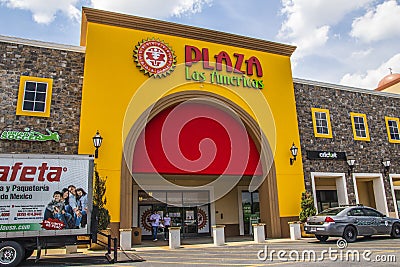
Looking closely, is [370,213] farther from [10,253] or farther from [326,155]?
[10,253]

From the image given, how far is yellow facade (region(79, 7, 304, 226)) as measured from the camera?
1298cm

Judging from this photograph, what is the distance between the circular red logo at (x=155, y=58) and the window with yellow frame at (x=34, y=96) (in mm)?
3690

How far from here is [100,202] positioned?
11547 mm

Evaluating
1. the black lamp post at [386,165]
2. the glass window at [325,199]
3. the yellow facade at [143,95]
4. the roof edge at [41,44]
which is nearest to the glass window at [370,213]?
the yellow facade at [143,95]

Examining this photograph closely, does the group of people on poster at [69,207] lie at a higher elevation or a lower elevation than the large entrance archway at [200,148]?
lower

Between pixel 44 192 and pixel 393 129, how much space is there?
1886 cm

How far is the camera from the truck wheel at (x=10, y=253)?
805 centimetres

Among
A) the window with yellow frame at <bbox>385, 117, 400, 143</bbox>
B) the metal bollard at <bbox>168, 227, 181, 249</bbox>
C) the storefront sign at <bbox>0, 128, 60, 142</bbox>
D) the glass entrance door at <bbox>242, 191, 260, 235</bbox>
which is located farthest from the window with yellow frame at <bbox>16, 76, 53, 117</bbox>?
the window with yellow frame at <bbox>385, 117, 400, 143</bbox>

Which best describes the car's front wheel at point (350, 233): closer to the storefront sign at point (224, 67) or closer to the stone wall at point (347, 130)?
the stone wall at point (347, 130)

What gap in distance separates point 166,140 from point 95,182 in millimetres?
3673

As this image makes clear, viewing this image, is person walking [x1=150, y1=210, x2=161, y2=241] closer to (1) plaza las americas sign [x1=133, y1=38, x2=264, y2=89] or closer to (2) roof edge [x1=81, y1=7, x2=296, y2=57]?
(1) plaza las americas sign [x1=133, y1=38, x2=264, y2=89]

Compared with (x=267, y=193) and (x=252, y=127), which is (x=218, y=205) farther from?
(x=252, y=127)

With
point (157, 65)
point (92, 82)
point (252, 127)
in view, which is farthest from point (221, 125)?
point (92, 82)

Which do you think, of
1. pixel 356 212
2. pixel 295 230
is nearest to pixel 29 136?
pixel 295 230
